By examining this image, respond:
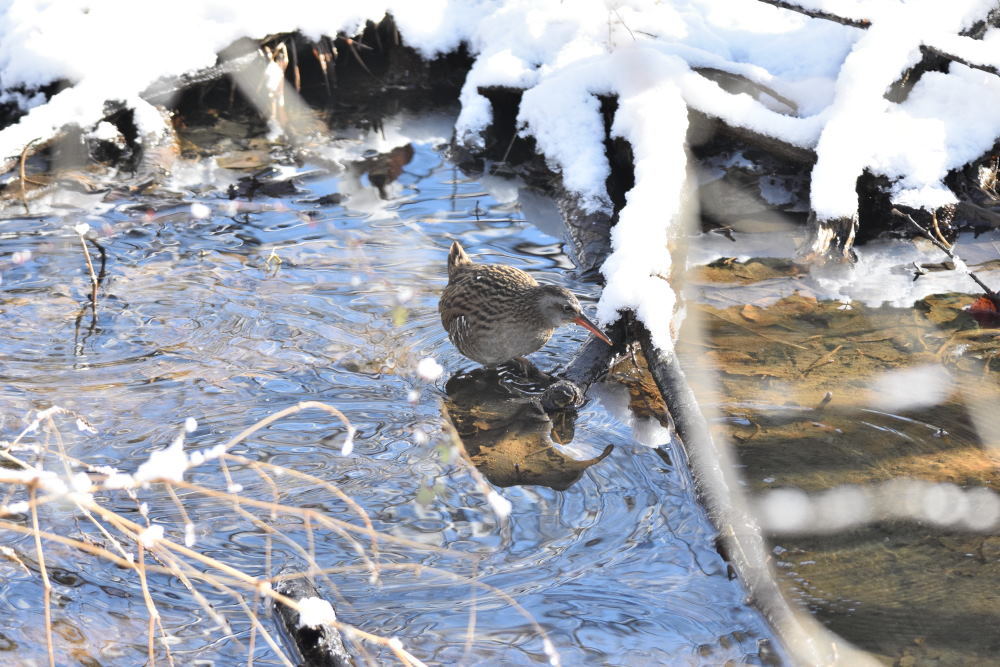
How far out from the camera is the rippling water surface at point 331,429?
3.14 m

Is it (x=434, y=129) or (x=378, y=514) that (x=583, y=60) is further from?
(x=378, y=514)

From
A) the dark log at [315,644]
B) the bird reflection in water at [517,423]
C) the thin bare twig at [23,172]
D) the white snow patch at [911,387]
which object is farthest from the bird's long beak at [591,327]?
the thin bare twig at [23,172]

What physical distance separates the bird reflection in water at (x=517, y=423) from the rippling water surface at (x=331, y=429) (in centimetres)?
9

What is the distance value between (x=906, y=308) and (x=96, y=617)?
421 centimetres

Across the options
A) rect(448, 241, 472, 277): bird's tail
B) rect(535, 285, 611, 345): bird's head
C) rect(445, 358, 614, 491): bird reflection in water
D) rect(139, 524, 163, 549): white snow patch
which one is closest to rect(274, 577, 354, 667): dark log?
rect(139, 524, 163, 549): white snow patch

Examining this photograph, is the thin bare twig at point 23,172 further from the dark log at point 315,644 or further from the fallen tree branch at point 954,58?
the fallen tree branch at point 954,58

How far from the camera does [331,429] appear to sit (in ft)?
14.1

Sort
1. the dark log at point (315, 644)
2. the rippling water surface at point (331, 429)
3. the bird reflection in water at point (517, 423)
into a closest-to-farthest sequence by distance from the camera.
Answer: the dark log at point (315, 644)
the rippling water surface at point (331, 429)
the bird reflection in water at point (517, 423)

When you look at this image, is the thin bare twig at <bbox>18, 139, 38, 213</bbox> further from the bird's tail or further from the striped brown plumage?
the striped brown plumage

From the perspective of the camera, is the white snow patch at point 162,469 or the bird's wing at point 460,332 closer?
the white snow patch at point 162,469

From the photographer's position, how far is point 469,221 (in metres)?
6.44

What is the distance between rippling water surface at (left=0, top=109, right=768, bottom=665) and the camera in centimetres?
314

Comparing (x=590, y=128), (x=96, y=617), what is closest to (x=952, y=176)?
(x=590, y=128)

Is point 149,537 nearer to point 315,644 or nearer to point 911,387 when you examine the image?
point 315,644
